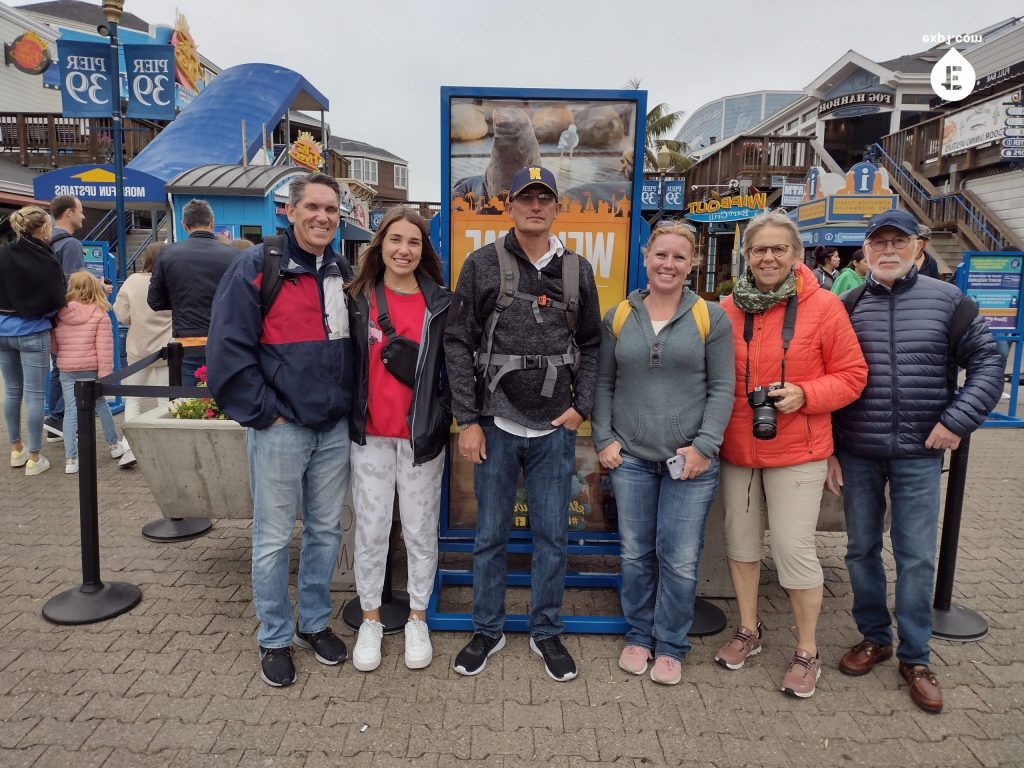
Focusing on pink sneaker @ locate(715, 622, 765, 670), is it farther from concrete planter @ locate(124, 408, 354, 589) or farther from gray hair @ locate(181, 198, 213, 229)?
gray hair @ locate(181, 198, 213, 229)

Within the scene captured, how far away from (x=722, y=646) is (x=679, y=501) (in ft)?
2.67

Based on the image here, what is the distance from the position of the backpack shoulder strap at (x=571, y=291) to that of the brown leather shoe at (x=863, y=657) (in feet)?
6.27

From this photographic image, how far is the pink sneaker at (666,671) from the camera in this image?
113 inches

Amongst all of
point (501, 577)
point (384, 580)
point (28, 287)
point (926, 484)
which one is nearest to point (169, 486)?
point (384, 580)

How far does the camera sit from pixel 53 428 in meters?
6.52

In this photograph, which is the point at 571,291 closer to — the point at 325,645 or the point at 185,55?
the point at 325,645

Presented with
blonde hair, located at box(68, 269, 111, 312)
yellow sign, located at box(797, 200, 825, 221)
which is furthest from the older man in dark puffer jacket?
yellow sign, located at box(797, 200, 825, 221)

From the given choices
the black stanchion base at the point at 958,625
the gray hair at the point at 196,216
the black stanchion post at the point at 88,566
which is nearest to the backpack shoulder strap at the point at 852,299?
the black stanchion base at the point at 958,625

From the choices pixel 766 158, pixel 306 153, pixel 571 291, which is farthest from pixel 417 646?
pixel 766 158

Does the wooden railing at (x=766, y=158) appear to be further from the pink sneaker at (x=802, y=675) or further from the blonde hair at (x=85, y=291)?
the pink sneaker at (x=802, y=675)

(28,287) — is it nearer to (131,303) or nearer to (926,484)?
(131,303)

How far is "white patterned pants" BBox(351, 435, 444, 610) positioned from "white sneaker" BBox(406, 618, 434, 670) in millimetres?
80

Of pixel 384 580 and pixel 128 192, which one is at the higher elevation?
pixel 128 192

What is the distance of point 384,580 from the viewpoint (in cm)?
329
